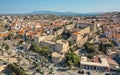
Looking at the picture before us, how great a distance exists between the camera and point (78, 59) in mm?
34438

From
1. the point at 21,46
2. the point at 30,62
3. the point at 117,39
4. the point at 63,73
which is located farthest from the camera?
the point at 21,46

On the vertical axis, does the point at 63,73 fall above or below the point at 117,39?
below

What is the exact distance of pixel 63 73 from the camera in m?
31.8

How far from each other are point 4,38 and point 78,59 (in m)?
36.3

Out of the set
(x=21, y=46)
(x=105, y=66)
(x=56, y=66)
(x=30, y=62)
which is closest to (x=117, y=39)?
(x=105, y=66)

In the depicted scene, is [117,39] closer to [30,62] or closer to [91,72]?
[91,72]

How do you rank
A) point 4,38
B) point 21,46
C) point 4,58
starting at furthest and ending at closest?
point 4,38, point 21,46, point 4,58

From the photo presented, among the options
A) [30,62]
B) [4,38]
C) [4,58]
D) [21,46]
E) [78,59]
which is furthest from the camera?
[4,38]

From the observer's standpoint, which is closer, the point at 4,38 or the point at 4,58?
the point at 4,58

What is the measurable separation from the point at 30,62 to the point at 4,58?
6324 millimetres

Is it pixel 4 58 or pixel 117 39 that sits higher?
pixel 117 39

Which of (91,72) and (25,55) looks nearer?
(91,72)

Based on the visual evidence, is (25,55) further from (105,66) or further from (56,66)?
(105,66)

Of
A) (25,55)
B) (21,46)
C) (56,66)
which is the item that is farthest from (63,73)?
(21,46)
